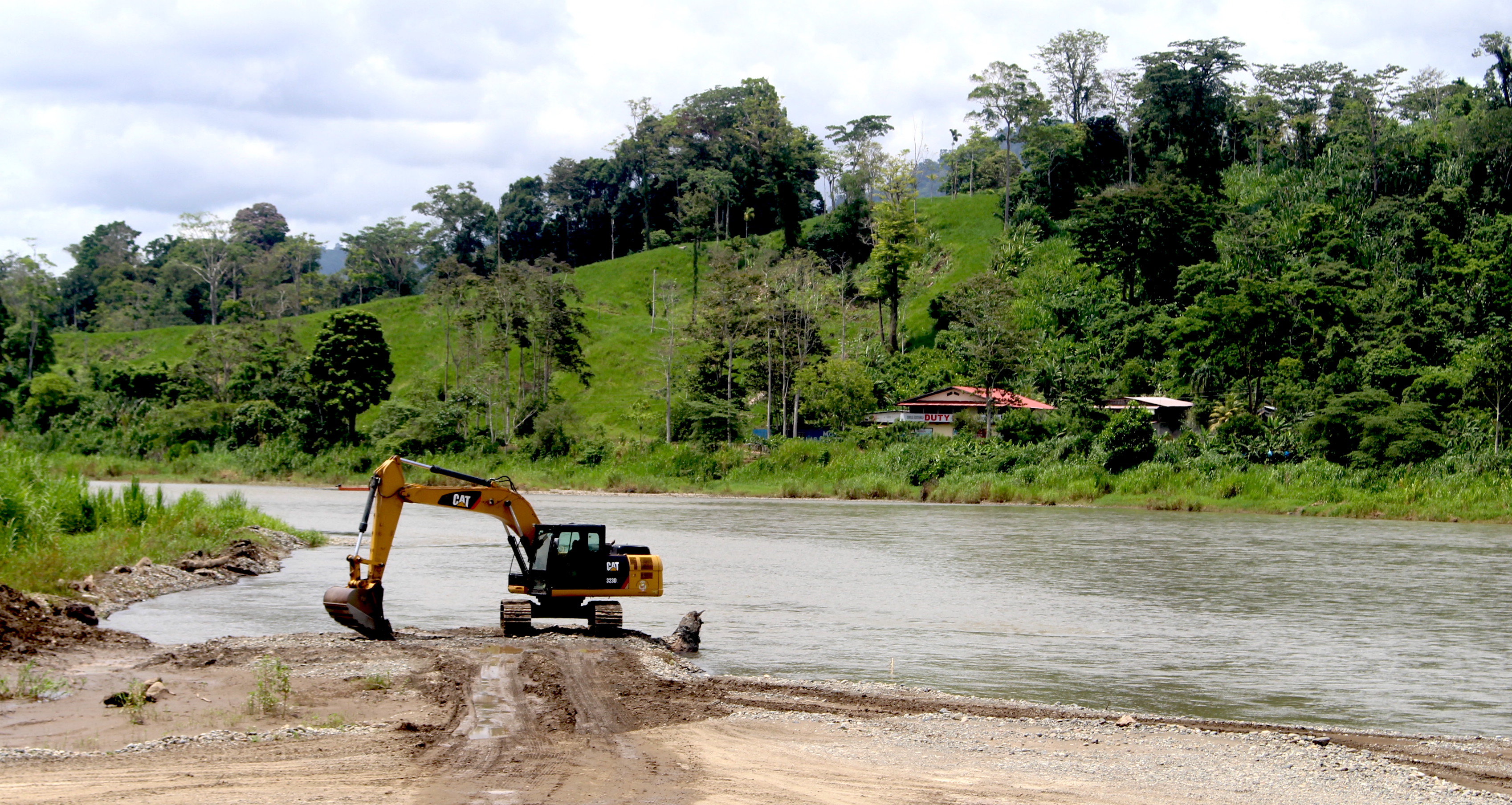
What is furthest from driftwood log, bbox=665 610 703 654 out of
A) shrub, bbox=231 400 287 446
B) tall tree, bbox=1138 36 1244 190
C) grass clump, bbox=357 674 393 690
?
tall tree, bbox=1138 36 1244 190

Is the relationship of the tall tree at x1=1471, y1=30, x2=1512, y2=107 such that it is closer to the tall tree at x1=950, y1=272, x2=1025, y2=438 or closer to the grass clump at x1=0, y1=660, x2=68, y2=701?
the tall tree at x1=950, y1=272, x2=1025, y2=438

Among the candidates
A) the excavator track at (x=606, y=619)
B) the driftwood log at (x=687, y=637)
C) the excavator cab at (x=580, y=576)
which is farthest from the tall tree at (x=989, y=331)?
the excavator track at (x=606, y=619)

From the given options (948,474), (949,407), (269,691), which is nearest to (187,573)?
(269,691)

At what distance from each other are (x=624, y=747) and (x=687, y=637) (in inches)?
276

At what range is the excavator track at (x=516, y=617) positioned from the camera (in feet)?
63.0

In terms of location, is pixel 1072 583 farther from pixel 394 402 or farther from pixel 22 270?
pixel 22 270

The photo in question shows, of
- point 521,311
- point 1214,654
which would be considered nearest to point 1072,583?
point 1214,654

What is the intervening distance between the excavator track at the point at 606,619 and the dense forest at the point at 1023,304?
42.6m

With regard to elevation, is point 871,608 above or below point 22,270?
below

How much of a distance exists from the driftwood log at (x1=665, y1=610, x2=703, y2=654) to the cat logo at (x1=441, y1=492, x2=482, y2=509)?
4.00 metres

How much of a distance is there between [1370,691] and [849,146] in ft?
374

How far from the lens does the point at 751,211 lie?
397ft

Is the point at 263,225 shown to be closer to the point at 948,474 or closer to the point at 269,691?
the point at 948,474

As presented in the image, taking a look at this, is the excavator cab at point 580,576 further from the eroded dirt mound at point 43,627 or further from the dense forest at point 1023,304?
the dense forest at point 1023,304
